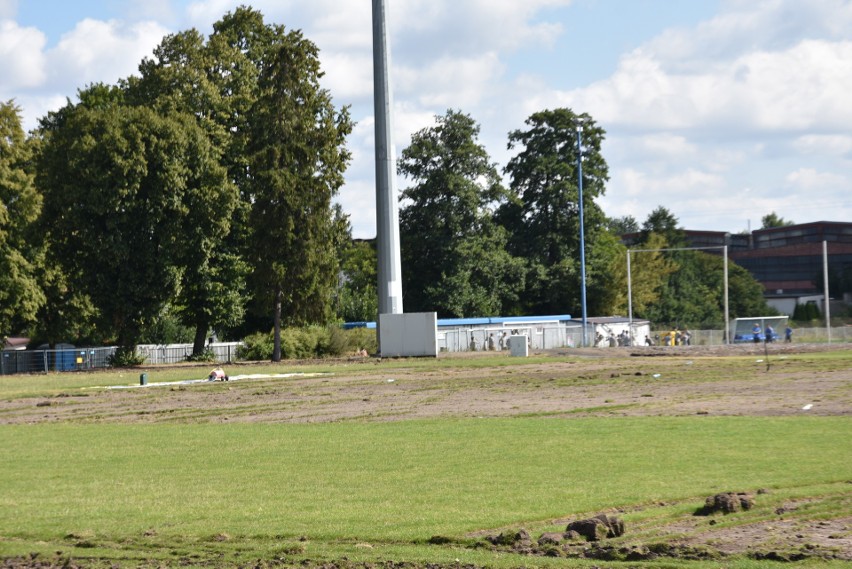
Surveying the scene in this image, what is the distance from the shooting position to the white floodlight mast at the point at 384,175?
2714 inches

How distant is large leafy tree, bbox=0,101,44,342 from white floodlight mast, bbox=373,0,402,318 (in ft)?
70.0

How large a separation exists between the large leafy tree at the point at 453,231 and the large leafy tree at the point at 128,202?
35.9 metres

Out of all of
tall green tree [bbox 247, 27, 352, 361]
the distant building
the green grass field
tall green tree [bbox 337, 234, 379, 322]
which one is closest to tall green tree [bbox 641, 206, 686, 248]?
the distant building

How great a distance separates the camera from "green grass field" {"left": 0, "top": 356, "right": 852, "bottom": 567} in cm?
1280

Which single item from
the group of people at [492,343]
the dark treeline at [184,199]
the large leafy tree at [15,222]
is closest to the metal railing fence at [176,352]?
the dark treeline at [184,199]

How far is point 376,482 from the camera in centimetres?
1678

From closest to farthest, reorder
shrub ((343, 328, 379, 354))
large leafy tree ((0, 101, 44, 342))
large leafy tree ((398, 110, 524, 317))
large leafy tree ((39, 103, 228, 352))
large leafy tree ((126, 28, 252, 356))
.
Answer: large leafy tree ((39, 103, 228, 352)), large leafy tree ((126, 28, 252, 356)), large leafy tree ((0, 101, 44, 342)), shrub ((343, 328, 379, 354)), large leafy tree ((398, 110, 524, 317))

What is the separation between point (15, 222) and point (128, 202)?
11.8 metres

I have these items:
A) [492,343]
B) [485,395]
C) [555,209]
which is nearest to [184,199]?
[492,343]

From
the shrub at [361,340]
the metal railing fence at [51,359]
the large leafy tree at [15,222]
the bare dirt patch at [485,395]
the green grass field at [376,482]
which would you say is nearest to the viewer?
the green grass field at [376,482]

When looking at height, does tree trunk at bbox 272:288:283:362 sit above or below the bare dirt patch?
above

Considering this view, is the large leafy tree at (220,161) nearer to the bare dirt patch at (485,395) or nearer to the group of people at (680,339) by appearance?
the bare dirt patch at (485,395)

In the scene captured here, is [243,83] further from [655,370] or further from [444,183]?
[655,370]

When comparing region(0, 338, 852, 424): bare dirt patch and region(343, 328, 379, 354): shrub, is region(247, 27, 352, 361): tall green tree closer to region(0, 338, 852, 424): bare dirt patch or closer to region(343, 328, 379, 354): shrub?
region(343, 328, 379, 354): shrub
